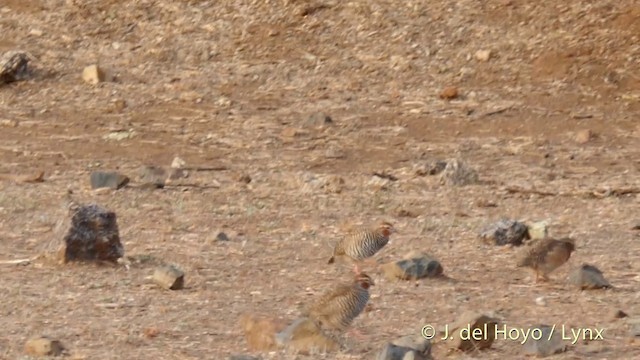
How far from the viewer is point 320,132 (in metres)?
11.4

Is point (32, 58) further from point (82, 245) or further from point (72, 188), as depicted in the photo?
point (82, 245)

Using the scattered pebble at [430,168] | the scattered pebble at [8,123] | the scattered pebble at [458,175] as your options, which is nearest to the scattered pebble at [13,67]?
the scattered pebble at [8,123]

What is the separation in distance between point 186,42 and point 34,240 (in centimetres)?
567

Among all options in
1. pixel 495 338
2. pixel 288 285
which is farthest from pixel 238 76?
pixel 495 338

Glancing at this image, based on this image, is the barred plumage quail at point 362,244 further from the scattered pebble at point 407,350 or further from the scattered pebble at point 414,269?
the scattered pebble at point 407,350

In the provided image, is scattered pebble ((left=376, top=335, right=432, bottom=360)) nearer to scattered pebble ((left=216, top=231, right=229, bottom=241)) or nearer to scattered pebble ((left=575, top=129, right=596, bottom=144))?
scattered pebble ((left=216, top=231, right=229, bottom=241))

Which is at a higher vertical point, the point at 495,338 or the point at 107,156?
the point at 495,338

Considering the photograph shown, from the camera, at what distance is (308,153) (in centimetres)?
1083

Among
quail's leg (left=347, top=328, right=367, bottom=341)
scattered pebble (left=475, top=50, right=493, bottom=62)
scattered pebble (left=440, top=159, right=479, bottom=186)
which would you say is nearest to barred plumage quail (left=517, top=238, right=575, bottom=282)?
quail's leg (left=347, top=328, right=367, bottom=341)

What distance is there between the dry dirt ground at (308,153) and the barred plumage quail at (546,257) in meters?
0.11

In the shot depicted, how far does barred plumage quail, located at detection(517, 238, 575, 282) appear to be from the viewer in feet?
21.8

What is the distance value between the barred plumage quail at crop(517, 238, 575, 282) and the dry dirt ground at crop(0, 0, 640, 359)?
0.11 meters

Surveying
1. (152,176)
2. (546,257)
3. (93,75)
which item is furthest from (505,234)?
(93,75)

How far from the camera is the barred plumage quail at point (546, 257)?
21.8ft
